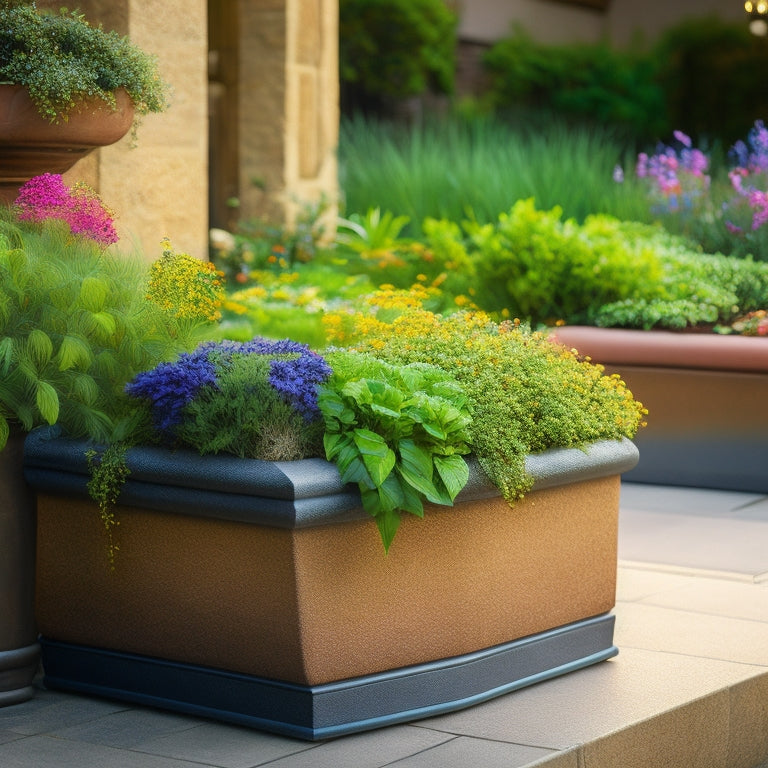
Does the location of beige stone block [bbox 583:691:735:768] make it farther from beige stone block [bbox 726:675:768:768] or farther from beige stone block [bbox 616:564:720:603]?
beige stone block [bbox 616:564:720:603]

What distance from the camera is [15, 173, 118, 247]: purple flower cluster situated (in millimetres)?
3871

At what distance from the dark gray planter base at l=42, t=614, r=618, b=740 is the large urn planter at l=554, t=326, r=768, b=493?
126 inches

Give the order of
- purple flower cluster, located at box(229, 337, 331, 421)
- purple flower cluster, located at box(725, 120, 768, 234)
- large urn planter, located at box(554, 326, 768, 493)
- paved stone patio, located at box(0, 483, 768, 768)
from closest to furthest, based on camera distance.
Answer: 1. paved stone patio, located at box(0, 483, 768, 768)
2. purple flower cluster, located at box(229, 337, 331, 421)
3. large urn planter, located at box(554, 326, 768, 493)
4. purple flower cluster, located at box(725, 120, 768, 234)

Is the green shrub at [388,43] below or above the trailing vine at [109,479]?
above

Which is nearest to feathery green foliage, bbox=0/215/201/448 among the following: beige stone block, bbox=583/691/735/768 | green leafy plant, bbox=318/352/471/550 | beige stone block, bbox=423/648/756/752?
green leafy plant, bbox=318/352/471/550

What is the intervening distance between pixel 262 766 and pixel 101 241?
1634 millimetres

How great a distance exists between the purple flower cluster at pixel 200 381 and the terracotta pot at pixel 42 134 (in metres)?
1.15

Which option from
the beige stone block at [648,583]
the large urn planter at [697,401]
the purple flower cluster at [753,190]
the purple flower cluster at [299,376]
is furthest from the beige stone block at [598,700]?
the purple flower cluster at [753,190]

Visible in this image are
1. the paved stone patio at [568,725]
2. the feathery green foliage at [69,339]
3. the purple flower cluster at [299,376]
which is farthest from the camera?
the feathery green foliage at [69,339]

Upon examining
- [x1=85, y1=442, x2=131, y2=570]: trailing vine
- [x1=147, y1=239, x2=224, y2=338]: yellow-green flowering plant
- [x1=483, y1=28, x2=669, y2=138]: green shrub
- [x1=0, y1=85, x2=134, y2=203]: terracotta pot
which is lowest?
[x1=85, y1=442, x2=131, y2=570]: trailing vine

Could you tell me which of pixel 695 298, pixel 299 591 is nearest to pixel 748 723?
pixel 299 591

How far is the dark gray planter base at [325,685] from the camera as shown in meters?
3.24

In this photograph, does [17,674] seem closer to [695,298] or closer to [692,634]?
[692,634]

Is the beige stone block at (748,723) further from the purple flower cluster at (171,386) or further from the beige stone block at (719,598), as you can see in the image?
the purple flower cluster at (171,386)
